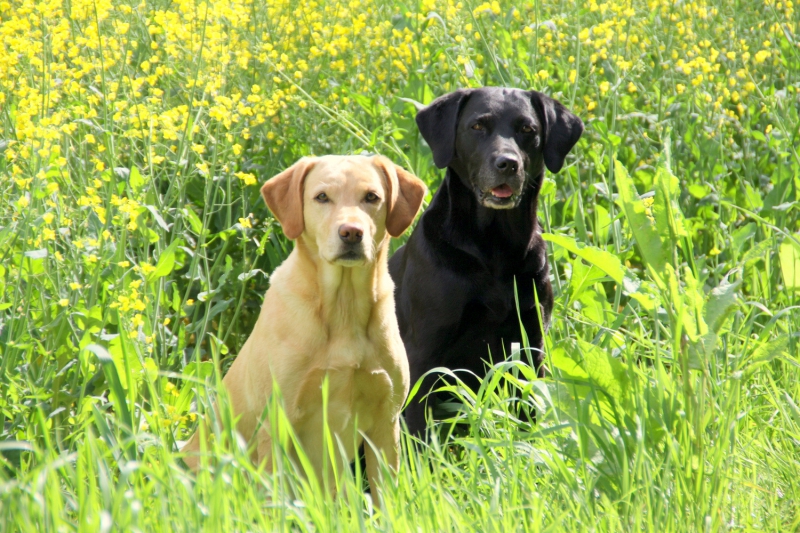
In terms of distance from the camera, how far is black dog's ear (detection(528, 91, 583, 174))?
3758 millimetres

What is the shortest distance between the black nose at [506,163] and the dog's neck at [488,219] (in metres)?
0.21

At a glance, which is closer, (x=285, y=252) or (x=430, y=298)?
(x=430, y=298)

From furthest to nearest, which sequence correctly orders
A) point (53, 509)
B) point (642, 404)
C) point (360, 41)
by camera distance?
point (360, 41), point (642, 404), point (53, 509)

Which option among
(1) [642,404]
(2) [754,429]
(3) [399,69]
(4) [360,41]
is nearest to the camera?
(1) [642,404]

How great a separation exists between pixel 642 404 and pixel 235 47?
293 cm

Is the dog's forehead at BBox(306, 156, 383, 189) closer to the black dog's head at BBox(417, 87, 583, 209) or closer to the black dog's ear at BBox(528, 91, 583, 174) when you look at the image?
the black dog's head at BBox(417, 87, 583, 209)

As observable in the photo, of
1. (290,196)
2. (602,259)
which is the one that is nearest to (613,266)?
(602,259)

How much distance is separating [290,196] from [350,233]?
302mm

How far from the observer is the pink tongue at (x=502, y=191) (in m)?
3.54

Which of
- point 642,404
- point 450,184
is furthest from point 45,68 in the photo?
point 642,404

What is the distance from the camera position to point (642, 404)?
219 centimetres

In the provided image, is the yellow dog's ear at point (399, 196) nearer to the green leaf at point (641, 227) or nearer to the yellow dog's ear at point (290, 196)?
the yellow dog's ear at point (290, 196)

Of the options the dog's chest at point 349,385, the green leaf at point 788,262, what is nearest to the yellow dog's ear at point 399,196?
the dog's chest at point 349,385

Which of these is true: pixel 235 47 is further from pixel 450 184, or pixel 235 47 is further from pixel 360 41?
pixel 450 184
